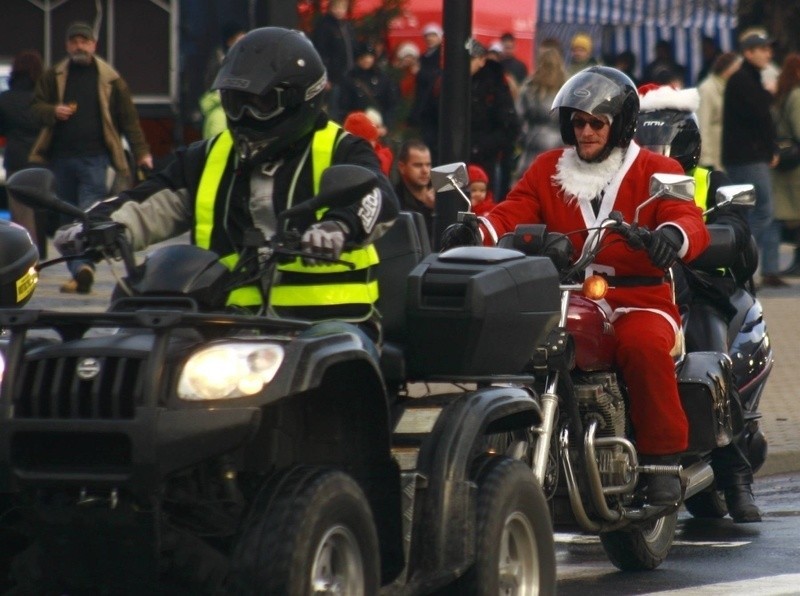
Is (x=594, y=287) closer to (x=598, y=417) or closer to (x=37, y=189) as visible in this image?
(x=598, y=417)

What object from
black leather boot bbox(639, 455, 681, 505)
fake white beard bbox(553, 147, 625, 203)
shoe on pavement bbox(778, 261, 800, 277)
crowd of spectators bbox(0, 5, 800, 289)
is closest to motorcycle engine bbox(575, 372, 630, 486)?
black leather boot bbox(639, 455, 681, 505)

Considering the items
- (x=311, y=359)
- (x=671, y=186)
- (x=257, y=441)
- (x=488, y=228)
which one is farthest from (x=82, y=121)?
(x=311, y=359)

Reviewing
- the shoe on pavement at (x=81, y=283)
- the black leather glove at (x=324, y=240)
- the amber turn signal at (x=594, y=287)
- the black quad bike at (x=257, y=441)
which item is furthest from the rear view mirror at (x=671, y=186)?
the shoe on pavement at (x=81, y=283)

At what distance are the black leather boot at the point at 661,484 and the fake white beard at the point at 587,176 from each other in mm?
966

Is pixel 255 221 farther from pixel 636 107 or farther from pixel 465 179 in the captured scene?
pixel 636 107

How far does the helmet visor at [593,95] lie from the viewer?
7160mm

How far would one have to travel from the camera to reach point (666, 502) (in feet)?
23.6

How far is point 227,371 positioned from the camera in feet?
14.8

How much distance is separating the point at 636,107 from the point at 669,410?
3.56 feet

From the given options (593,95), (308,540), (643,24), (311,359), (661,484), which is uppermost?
(643,24)

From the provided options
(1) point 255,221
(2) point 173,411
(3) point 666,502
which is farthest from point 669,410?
(2) point 173,411

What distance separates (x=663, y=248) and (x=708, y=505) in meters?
2.38

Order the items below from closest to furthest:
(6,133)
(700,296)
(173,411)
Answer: (173,411), (700,296), (6,133)

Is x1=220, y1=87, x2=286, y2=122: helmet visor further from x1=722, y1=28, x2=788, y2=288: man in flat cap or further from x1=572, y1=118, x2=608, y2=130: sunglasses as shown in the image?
x1=722, y1=28, x2=788, y2=288: man in flat cap
